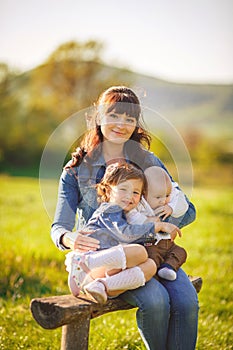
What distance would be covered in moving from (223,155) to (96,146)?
71.8 feet

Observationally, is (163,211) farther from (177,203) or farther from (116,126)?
(116,126)

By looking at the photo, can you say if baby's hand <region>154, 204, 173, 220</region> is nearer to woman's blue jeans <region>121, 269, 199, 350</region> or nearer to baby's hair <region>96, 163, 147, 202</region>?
baby's hair <region>96, 163, 147, 202</region>

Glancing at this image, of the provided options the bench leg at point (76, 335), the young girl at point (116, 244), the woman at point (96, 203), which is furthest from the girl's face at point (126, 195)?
the bench leg at point (76, 335)

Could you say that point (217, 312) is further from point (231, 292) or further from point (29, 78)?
point (29, 78)

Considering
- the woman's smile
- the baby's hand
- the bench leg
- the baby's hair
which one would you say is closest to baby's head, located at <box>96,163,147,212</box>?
the baby's hair

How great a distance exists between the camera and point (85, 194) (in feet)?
10.9

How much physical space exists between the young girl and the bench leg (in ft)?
0.51

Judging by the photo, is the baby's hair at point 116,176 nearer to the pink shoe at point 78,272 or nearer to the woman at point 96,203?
the woman at point 96,203

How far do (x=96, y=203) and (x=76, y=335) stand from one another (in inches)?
29.6

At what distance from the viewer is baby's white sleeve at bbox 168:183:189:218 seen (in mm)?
3232

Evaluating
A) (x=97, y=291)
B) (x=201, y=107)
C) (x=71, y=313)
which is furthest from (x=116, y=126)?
(x=201, y=107)

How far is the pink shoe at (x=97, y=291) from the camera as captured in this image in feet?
8.98

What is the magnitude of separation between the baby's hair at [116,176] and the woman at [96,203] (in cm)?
19

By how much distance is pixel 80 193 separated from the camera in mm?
3332
